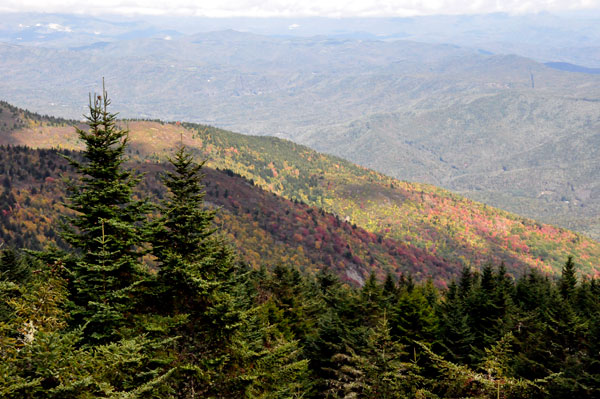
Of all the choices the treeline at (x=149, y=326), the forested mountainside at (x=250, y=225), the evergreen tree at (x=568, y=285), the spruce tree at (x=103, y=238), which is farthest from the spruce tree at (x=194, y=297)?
the forested mountainside at (x=250, y=225)

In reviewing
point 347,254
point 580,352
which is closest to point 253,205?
point 347,254

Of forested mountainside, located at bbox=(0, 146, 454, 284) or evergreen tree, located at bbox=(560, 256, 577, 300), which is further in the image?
forested mountainside, located at bbox=(0, 146, 454, 284)

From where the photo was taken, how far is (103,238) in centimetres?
1498

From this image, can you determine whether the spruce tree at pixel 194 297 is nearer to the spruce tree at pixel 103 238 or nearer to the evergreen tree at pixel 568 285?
the spruce tree at pixel 103 238

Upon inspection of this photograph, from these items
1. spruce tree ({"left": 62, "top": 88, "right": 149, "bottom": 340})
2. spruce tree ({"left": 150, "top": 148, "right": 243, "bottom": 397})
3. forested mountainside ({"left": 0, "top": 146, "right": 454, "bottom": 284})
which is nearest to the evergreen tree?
spruce tree ({"left": 150, "top": 148, "right": 243, "bottom": 397})

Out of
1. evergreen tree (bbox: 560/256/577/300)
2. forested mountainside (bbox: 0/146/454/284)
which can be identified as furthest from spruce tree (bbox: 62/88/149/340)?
forested mountainside (bbox: 0/146/454/284)

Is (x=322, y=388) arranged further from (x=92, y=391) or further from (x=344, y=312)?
(x=92, y=391)

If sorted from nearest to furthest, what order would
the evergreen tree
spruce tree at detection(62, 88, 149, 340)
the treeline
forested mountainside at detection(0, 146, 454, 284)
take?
the treeline, spruce tree at detection(62, 88, 149, 340), the evergreen tree, forested mountainside at detection(0, 146, 454, 284)

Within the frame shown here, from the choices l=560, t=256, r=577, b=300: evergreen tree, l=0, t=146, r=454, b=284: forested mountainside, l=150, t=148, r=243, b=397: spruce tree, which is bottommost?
l=0, t=146, r=454, b=284: forested mountainside

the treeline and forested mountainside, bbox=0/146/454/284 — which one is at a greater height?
the treeline

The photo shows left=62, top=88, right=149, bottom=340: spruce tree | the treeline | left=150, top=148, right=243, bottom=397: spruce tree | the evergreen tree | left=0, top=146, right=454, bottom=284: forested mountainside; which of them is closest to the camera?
the treeline

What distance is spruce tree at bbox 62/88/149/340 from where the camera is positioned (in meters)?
15.2

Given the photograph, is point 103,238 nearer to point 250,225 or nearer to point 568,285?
point 568,285

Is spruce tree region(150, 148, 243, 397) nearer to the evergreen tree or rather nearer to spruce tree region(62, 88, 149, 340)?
spruce tree region(62, 88, 149, 340)
